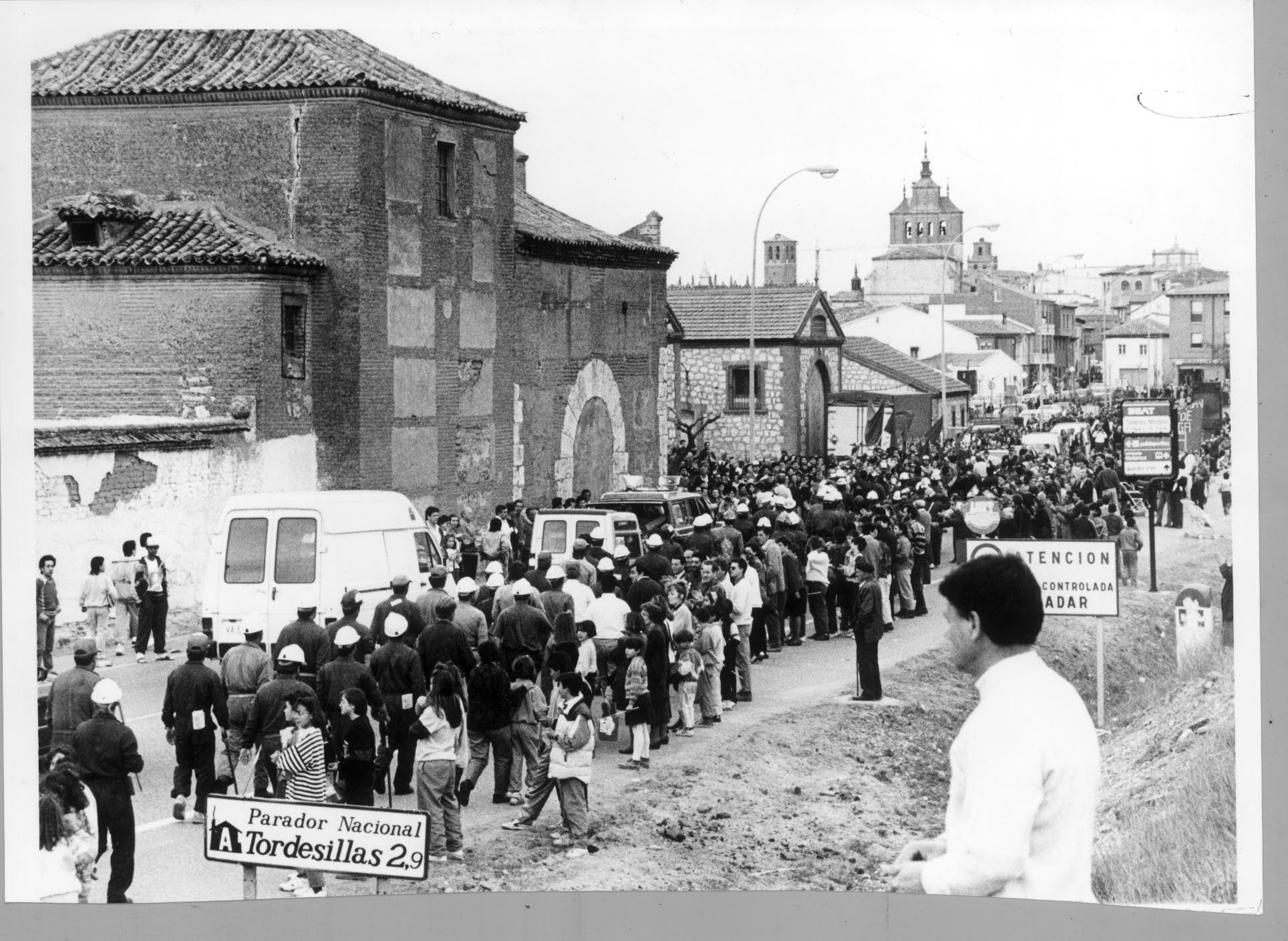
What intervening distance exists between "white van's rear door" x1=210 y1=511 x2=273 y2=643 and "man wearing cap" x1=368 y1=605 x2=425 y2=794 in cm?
304

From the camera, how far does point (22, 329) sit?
13453 mm

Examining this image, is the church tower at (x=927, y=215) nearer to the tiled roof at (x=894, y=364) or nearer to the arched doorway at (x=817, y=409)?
the arched doorway at (x=817, y=409)

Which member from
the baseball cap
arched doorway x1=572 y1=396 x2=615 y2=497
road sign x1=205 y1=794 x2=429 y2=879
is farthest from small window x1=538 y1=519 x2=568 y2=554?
road sign x1=205 y1=794 x2=429 y2=879

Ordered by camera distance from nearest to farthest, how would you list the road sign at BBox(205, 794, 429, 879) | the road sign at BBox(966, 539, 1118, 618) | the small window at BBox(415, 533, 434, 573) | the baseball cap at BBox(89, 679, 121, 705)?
the road sign at BBox(205, 794, 429, 879) < the baseball cap at BBox(89, 679, 121, 705) < the road sign at BBox(966, 539, 1118, 618) < the small window at BBox(415, 533, 434, 573)

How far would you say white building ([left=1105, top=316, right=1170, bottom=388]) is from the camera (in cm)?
2233

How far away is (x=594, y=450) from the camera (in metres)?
29.8

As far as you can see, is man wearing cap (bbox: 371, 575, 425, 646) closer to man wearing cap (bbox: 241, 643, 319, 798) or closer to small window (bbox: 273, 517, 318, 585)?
small window (bbox: 273, 517, 318, 585)

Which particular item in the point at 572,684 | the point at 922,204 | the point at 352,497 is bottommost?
the point at 572,684

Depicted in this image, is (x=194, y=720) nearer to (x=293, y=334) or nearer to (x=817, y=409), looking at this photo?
(x=293, y=334)

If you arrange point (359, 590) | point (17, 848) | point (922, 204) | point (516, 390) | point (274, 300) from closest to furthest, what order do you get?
point (17, 848), point (359, 590), point (274, 300), point (922, 204), point (516, 390)

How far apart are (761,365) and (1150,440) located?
2508cm

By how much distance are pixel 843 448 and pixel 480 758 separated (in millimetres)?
30888

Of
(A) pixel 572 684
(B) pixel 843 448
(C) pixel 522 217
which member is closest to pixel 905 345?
(B) pixel 843 448

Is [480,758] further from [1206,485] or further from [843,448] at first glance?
[843,448]
